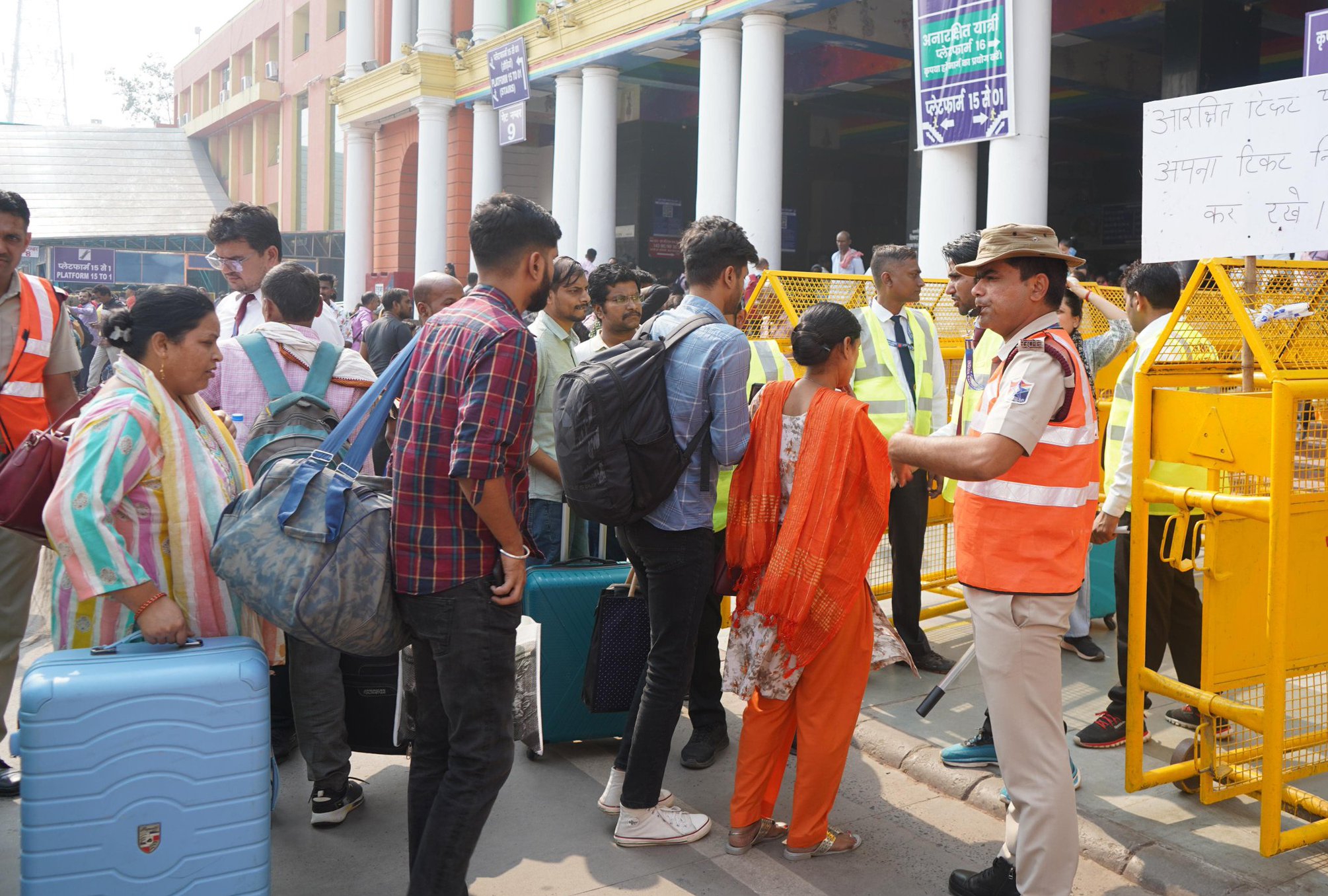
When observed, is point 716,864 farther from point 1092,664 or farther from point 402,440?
point 1092,664

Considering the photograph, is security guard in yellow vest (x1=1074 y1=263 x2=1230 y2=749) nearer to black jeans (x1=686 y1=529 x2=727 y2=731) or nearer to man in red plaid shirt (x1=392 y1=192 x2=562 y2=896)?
black jeans (x1=686 y1=529 x2=727 y2=731)

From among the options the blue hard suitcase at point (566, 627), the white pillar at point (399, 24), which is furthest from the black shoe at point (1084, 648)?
the white pillar at point (399, 24)

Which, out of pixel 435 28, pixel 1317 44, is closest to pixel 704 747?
pixel 1317 44

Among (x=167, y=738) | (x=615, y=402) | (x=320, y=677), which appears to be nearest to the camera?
(x=167, y=738)

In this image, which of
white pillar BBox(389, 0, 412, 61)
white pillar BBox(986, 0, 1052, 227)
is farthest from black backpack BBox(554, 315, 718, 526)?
white pillar BBox(389, 0, 412, 61)

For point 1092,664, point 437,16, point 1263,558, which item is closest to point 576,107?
point 437,16

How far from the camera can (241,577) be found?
263 cm

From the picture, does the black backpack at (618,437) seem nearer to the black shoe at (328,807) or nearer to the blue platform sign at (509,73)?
the black shoe at (328,807)

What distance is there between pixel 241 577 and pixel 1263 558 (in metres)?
3.14

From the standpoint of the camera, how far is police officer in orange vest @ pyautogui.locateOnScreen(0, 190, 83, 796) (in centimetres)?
375

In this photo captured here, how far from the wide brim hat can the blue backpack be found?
78.7 inches

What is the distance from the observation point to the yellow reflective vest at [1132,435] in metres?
3.86

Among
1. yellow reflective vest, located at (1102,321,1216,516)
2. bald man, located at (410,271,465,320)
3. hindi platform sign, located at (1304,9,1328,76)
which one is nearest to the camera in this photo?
yellow reflective vest, located at (1102,321,1216,516)

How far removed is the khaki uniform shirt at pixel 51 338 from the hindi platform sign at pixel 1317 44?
799cm
